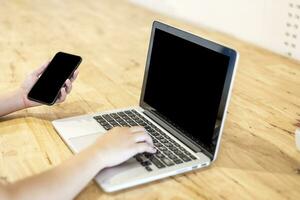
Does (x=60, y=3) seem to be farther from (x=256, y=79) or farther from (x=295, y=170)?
(x=295, y=170)

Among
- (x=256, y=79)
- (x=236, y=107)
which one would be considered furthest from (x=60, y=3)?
(x=236, y=107)

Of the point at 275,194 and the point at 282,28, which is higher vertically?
the point at 282,28

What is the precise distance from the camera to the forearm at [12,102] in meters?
0.88

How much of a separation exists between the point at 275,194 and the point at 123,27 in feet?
3.82

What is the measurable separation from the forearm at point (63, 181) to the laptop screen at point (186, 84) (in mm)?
183

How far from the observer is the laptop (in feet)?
2.20

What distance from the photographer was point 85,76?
1.14 metres

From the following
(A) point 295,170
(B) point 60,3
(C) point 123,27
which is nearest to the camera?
(A) point 295,170

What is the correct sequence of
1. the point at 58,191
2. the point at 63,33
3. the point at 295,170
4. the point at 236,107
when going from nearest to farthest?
1. the point at 58,191
2. the point at 295,170
3. the point at 236,107
4. the point at 63,33

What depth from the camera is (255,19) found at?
1486 mm

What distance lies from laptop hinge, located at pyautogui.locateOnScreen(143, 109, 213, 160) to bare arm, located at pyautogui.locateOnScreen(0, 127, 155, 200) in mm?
70

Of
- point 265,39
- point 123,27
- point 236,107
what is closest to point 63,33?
point 123,27

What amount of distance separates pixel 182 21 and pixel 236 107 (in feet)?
3.14

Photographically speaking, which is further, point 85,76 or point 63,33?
point 63,33
